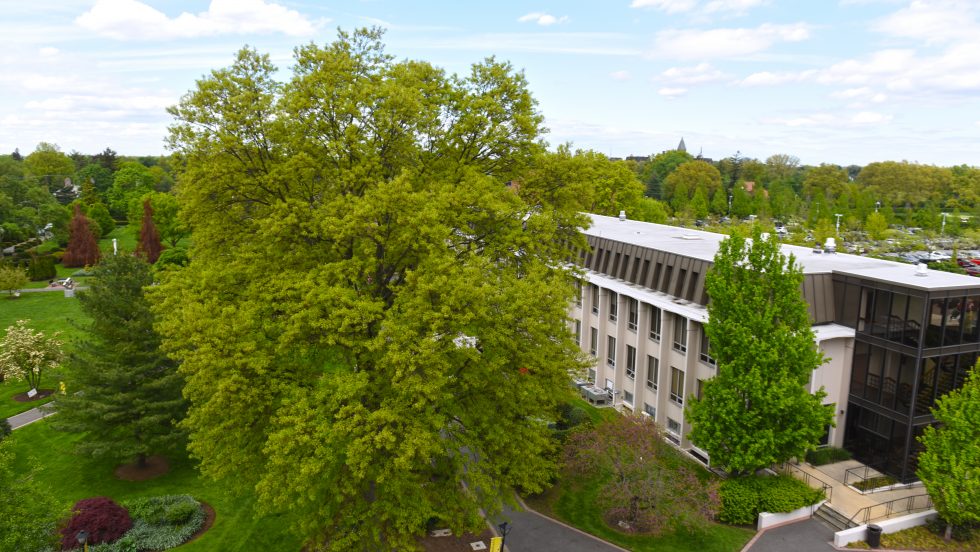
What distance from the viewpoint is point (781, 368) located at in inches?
934

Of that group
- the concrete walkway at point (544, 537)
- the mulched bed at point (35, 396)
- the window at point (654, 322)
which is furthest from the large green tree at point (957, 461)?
the mulched bed at point (35, 396)

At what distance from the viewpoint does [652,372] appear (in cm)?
3438

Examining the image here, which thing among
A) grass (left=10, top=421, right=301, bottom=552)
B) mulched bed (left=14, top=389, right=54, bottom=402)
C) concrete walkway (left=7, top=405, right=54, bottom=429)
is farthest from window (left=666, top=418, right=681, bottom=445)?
mulched bed (left=14, top=389, right=54, bottom=402)

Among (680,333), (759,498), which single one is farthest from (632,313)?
(759,498)

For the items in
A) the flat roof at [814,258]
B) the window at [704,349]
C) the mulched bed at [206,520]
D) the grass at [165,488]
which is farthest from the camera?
the window at [704,349]

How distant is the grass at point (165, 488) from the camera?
2392 centimetres

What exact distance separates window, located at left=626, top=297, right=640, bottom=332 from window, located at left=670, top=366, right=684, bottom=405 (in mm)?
4169

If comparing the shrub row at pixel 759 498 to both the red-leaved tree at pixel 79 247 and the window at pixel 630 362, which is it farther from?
the red-leaved tree at pixel 79 247

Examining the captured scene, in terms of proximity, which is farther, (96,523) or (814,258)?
(814,258)

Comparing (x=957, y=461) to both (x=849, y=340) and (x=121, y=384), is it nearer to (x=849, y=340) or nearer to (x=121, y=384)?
(x=849, y=340)

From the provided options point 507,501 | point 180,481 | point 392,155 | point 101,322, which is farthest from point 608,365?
point 101,322

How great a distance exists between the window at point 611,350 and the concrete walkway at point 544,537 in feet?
46.1

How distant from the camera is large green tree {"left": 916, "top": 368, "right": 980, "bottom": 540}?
22391 mm

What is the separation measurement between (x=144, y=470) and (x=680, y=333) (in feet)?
90.7
